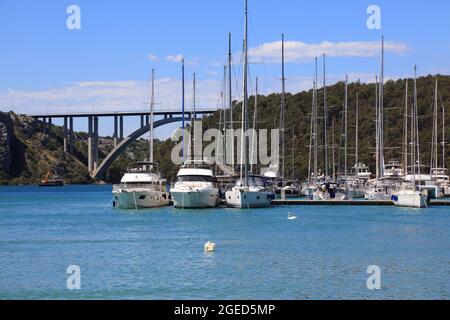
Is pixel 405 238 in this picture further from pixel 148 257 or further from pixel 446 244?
pixel 148 257

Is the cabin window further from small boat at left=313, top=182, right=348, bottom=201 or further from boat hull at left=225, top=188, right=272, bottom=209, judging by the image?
small boat at left=313, top=182, right=348, bottom=201

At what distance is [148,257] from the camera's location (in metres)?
32.7

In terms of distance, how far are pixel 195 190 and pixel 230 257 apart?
26365 millimetres

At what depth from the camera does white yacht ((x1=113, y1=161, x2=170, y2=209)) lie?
6241 cm

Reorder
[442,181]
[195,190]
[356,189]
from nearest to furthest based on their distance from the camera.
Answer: [195,190]
[356,189]
[442,181]

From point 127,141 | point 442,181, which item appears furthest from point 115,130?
point 442,181

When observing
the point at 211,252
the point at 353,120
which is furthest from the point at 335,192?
the point at 353,120

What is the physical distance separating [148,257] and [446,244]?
44.2ft

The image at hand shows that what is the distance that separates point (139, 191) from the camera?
62.4 meters

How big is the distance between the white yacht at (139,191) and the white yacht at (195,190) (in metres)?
3.46

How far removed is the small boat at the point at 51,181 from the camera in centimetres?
17444

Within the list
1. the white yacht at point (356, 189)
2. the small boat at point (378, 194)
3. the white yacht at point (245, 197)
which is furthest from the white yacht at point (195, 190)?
the white yacht at point (356, 189)

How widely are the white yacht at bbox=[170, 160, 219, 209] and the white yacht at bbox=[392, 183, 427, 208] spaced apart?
46.3 feet

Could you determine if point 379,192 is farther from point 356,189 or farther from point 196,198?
point 196,198
